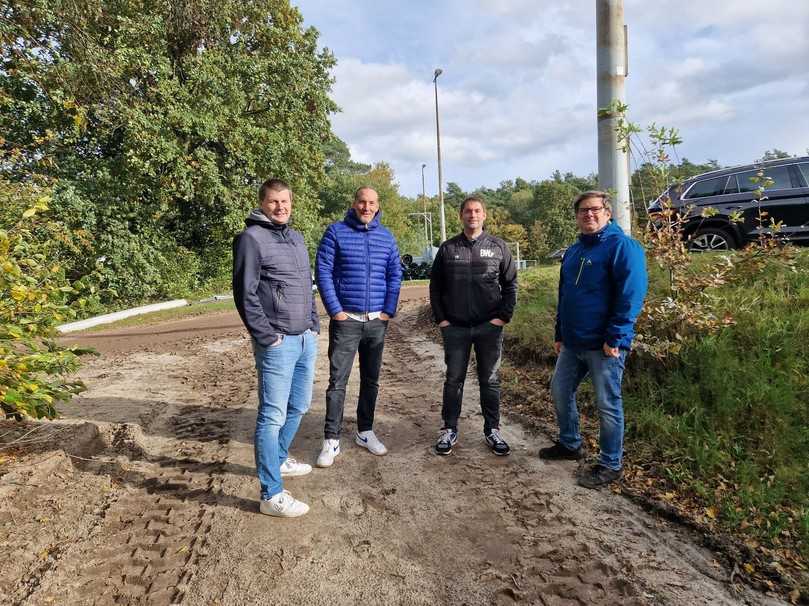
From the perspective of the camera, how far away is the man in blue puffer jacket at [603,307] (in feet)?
10.5

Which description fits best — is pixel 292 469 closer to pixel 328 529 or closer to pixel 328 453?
pixel 328 453

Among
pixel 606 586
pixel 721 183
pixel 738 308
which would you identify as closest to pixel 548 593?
pixel 606 586

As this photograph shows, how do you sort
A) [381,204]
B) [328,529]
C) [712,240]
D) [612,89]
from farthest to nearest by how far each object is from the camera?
[381,204]
[712,240]
[612,89]
[328,529]

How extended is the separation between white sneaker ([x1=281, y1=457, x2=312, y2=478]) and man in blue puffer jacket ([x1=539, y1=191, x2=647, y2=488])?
2.01 m

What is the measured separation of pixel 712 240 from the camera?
7.05m

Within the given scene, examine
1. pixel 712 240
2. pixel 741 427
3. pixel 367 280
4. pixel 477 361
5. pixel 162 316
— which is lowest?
pixel 741 427

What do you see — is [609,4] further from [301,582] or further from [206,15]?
[206,15]

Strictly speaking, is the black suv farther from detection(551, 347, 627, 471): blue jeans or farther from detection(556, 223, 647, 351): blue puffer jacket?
detection(551, 347, 627, 471): blue jeans

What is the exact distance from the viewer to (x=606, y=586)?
239 cm

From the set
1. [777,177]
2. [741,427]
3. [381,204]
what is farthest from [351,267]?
[381,204]

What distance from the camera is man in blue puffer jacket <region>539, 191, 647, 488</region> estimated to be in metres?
3.19

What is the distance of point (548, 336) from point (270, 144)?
1449 centimetres

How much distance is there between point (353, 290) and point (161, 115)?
1393cm

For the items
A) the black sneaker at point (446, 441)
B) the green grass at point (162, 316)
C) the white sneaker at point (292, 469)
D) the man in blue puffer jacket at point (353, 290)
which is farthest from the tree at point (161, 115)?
the black sneaker at point (446, 441)
